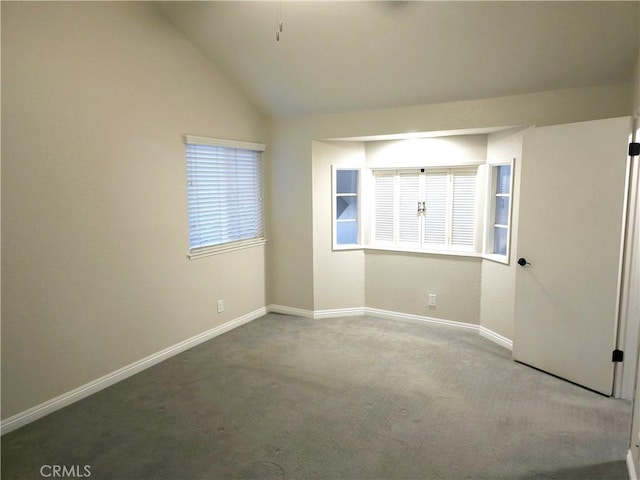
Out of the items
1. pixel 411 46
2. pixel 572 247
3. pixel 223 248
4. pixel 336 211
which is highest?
pixel 411 46

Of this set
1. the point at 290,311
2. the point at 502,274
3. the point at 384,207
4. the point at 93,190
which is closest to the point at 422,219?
the point at 384,207

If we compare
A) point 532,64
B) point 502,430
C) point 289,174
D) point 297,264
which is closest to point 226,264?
point 297,264

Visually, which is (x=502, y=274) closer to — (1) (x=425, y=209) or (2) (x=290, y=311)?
(1) (x=425, y=209)

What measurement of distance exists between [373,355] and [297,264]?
1.51 m

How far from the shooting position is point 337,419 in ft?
9.21

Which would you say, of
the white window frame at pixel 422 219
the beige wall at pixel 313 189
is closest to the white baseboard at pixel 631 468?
the beige wall at pixel 313 189

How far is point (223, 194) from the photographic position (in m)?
4.38

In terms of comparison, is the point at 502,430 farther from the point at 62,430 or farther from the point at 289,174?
the point at 289,174

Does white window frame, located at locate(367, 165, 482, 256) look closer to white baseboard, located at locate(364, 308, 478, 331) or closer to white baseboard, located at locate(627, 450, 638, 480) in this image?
white baseboard, located at locate(364, 308, 478, 331)

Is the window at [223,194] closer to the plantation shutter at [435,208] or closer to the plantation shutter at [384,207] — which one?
the plantation shutter at [384,207]

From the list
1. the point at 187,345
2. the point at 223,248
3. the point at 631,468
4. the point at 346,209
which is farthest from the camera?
the point at 346,209

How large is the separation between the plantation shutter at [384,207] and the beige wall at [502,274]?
1.10m

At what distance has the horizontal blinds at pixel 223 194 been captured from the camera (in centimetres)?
404

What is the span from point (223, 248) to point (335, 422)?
225 cm
